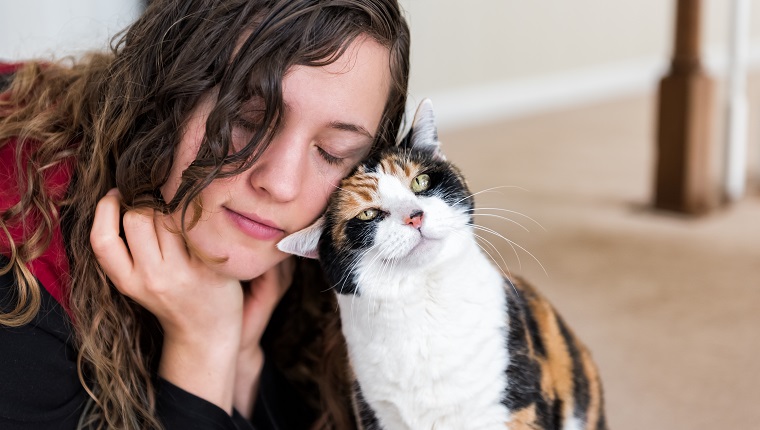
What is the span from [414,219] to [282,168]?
169 mm

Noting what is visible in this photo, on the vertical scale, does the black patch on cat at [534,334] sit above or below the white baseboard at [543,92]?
above

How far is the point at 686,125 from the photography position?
7.60 ft

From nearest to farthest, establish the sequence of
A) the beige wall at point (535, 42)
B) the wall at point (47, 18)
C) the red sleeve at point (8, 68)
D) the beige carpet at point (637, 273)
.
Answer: the red sleeve at point (8, 68) → the beige carpet at point (637, 273) → the wall at point (47, 18) → the beige wall at point (535, 42)

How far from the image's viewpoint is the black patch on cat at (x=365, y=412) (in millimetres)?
1038

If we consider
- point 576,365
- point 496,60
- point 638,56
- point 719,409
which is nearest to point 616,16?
point 638,56

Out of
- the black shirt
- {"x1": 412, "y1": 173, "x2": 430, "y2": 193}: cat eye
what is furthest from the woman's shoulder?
{"x1": 412, "y1": 173, "x2": 430, "y2": 193}: cat eye

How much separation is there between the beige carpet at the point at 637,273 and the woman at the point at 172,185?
1.35ft

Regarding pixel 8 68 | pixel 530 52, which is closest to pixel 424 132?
pixel 8 68

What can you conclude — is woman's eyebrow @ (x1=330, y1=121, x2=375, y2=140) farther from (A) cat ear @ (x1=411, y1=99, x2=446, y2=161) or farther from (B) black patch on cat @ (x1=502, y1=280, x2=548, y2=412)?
(B) black patch on cat @ (x1=502, y1=280, x2=548, y2=412)

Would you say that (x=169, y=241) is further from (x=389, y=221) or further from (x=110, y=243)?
(x=389, y=221)

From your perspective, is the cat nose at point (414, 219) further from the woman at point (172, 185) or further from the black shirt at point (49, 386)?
the black shirt at point (49, 386)

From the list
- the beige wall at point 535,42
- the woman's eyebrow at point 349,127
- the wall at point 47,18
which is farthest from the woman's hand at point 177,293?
the beige wall at point 535,42

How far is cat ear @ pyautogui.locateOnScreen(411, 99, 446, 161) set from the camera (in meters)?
1.06

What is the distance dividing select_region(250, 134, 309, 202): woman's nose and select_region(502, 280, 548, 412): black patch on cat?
1.05 feet
